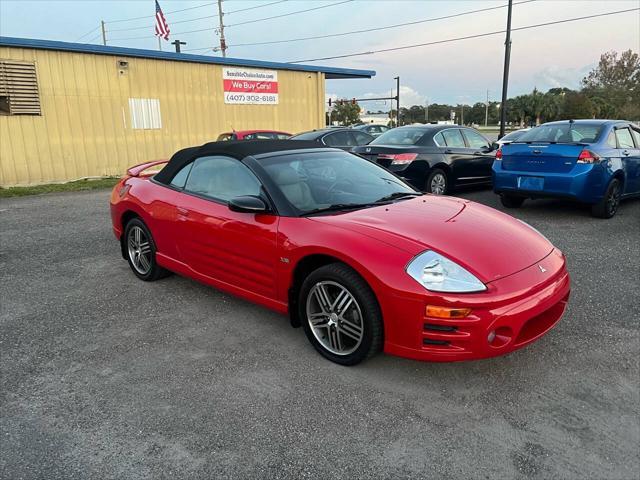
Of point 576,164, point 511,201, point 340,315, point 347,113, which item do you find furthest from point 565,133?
point 347,113

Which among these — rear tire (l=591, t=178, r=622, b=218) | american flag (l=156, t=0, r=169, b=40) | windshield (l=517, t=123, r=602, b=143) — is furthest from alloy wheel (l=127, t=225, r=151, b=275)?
american flag (l=156, t=0, r=169, b=40)

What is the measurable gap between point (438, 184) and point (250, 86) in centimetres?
1091

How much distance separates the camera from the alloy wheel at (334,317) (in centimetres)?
302

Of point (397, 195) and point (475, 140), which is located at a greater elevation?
point (475, 140)

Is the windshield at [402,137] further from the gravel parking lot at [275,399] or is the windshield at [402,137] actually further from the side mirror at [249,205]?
the side mirror at [249,205]

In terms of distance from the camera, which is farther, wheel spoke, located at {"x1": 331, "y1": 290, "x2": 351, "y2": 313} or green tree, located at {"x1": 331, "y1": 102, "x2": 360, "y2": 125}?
green tree, located at {"x1": 331, "y1": 102, "x2": 360, "y2": 125}

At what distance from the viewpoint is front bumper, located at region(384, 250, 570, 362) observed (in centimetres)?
267

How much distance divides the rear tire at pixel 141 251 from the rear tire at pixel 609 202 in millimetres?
6168

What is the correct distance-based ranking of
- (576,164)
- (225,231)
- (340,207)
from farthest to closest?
(576,164) < (225,231) < (340,207)

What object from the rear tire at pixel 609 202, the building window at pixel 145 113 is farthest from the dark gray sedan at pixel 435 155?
the building window at pixel 145 113

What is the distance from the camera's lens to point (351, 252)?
296 cm

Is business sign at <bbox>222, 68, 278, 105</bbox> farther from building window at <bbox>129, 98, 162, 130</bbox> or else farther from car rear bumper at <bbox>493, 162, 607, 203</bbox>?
car rear bumper at <bbox>493, 162, 607, 203</bbox>

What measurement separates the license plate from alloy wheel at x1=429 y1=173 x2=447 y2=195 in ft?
5.41

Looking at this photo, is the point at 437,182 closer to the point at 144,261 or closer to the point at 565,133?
the point at 565,133
